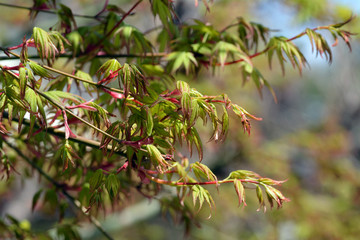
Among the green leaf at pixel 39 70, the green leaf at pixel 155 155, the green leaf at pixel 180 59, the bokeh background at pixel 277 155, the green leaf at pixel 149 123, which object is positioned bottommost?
the bokeh background at pixel 277 155

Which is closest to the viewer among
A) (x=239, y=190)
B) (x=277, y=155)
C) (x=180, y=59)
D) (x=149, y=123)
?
(x=149, y=123)

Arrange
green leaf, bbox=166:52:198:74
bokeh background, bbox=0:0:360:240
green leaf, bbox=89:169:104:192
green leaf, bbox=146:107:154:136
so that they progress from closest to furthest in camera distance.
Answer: green leaf, bbox=146:107:154:136
green leaf, bbox=89:169:104:192
green leaf, bbox=166:52:198:74
bokeh background, bbox=0:0:360:240

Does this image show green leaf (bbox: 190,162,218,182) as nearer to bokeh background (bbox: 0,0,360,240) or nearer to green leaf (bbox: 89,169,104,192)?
green leaf (bbox: 89,169,104,192)

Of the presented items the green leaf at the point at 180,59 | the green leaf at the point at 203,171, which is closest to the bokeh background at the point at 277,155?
the green leaf at the point at 180,59

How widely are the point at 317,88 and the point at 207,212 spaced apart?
20.8 m

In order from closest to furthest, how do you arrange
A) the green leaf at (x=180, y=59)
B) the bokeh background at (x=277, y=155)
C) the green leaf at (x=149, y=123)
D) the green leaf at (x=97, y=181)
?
the green leaf at (x=149, y=123)
the green leaf at (x=97, y=181)
the green leaf at (x=180, y=59)
the bokeh background at (x=277, y=155)

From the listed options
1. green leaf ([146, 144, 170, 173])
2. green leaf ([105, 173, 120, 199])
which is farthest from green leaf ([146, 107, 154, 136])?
green leaf ([105, 173, 120, 199])

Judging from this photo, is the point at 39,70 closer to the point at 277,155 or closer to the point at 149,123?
the point at 149,123

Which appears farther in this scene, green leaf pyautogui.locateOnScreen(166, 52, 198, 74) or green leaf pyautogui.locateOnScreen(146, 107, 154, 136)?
green leaf pyautogui.locateOnScreen(166, 52, 198, 74)

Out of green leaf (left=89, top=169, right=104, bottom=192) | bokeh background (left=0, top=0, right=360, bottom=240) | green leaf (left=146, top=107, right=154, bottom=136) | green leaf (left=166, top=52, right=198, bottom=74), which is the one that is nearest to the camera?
green leaf (left=146, top=107, right=154, bottom=136)

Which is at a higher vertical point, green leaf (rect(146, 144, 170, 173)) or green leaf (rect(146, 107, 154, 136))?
green leaf (rect(146, 107, 154, 136))

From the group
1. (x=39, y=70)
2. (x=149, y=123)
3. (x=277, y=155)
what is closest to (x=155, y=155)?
(x=149, y=123)

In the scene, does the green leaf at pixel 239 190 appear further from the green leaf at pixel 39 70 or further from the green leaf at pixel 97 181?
the green leaf at pixel 39 70

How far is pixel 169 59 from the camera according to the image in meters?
1.69
